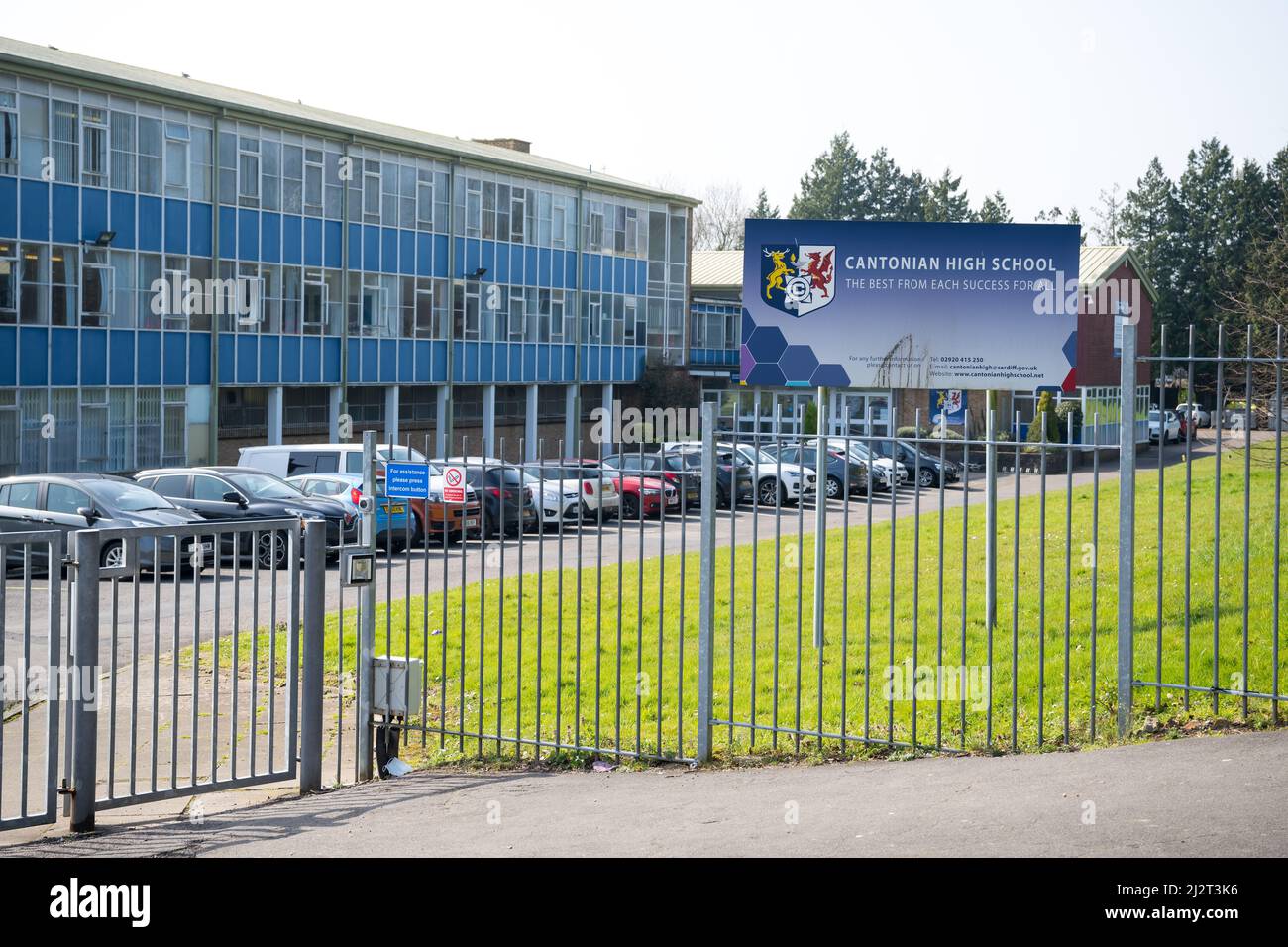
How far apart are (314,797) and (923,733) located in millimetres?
3621

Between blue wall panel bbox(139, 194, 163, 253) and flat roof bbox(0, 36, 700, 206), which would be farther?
blue wall panel bbox(139, 194, 163, 253)

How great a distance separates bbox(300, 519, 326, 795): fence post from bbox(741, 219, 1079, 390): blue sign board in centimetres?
698

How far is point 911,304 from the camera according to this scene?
14.4 metres

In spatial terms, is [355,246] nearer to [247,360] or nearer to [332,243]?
[332,243]

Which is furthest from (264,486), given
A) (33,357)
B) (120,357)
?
(120,357)

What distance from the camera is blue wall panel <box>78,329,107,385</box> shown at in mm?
34719

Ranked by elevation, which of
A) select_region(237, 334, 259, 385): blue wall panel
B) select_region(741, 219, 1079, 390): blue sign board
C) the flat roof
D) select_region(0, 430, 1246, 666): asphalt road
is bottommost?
select_region(0, 430, 1246, 666): asphalt road

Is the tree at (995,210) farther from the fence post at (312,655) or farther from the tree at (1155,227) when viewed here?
the fence post at (312,655)

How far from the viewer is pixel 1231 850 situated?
5.72 meters

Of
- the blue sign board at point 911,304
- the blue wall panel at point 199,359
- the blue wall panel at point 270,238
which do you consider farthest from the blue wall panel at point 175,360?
the blue sign board at point 911,304

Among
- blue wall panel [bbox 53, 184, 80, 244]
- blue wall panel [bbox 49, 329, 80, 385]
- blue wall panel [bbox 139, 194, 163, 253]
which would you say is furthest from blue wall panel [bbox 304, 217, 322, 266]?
blue wall panel [bbox 49, 329, 80, 385]

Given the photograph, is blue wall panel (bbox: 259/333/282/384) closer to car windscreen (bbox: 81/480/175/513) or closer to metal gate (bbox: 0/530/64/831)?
car windscreen (bbox: 81/480/175/513)
